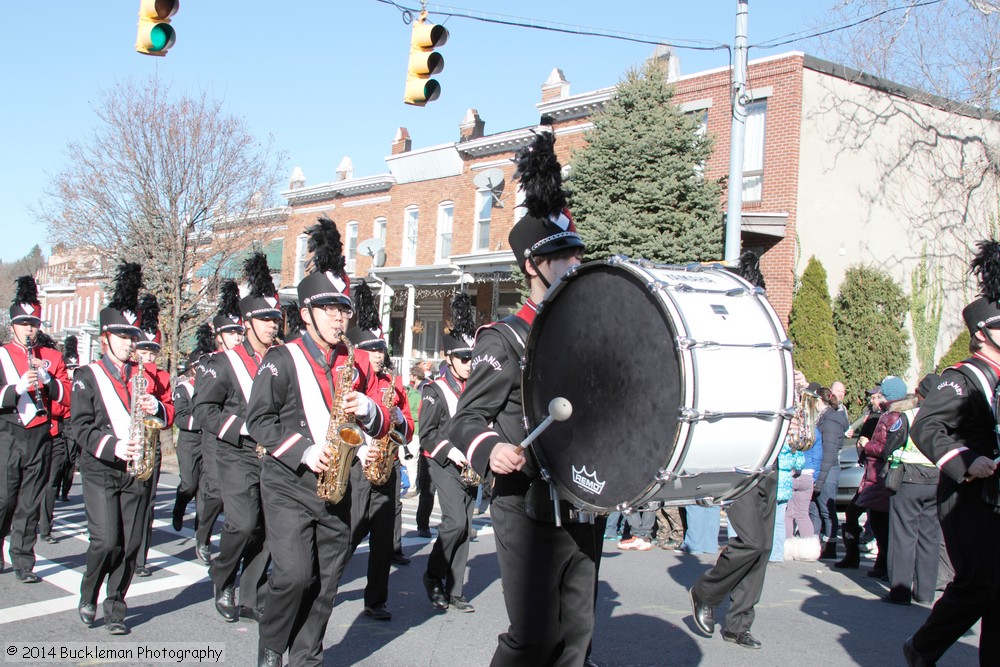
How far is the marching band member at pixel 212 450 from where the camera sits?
8258 millimetres

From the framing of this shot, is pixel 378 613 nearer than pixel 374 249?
Yes

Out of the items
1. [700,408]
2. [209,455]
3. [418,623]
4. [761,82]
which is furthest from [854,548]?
[761,82]

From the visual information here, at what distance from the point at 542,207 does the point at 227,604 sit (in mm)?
4430

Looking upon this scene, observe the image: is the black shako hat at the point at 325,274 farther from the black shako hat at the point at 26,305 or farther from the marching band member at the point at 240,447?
the black shako hat at the point at 26,305

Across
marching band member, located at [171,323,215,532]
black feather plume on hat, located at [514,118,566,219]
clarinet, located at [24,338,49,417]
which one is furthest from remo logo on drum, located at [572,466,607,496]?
marching band member, located at [171,323,215,532]

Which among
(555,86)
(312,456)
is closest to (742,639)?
(312,456)

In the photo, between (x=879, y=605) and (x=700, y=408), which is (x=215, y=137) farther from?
(x=700, y=408)

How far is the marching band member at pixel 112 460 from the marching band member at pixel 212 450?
Result: 3.52 ft

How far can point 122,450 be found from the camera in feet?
20.7

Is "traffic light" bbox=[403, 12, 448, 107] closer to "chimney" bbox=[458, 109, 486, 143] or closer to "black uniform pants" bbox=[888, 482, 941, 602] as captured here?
"black uniform pants" bbox=[888, 482, 941, 602]

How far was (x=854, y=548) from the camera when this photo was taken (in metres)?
10.1

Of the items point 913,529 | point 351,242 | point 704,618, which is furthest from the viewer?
point 351,242

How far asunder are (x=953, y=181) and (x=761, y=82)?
21.4 feet

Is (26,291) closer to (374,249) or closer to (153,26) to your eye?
(153,26)
